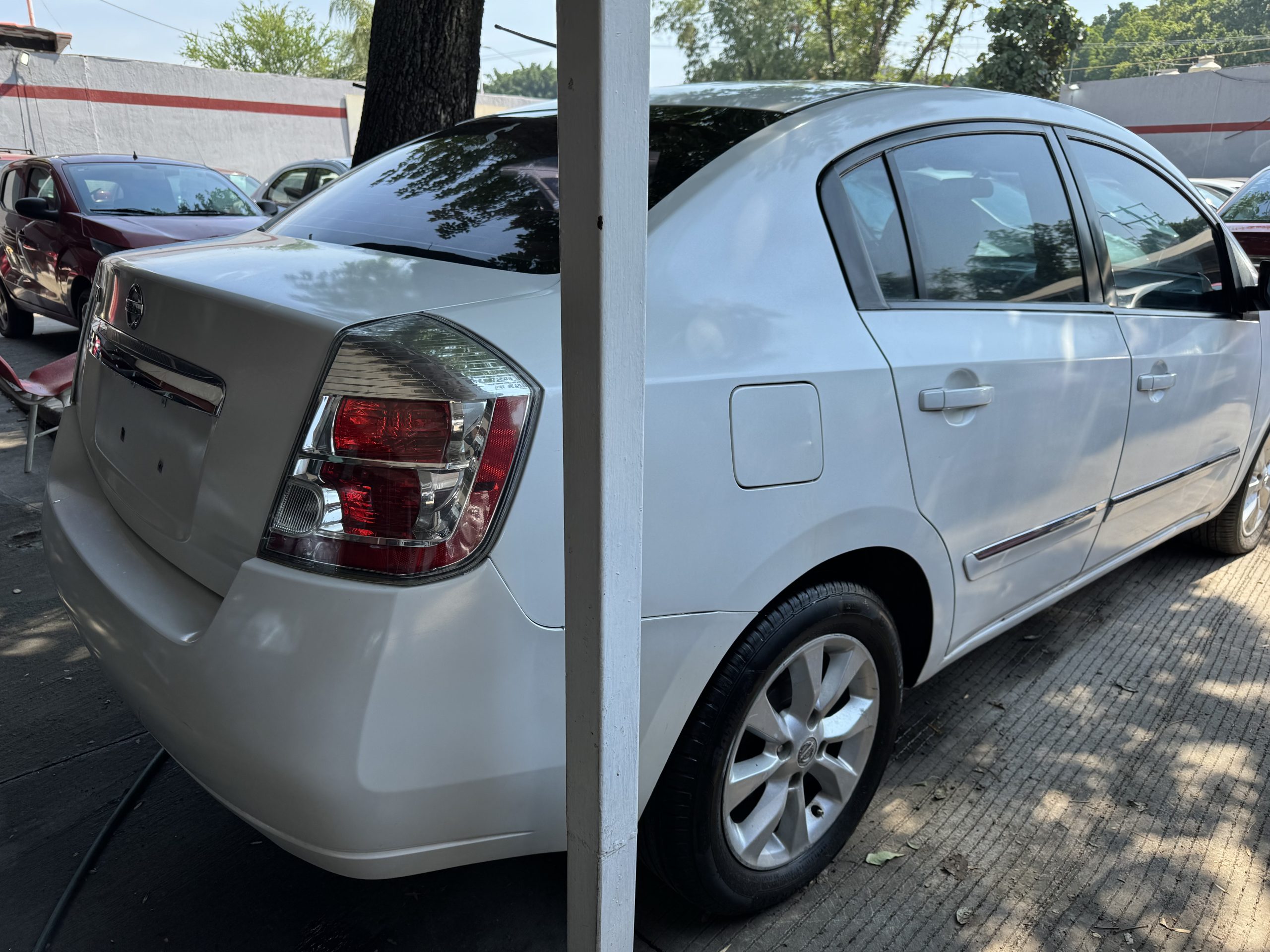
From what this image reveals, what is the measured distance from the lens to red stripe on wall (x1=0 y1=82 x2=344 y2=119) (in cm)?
2347

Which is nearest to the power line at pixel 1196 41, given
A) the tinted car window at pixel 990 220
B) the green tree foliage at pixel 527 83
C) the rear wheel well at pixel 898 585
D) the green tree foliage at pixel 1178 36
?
the green tree foliage at pixel 1178 36

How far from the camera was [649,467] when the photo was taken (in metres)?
Answer: 1.60

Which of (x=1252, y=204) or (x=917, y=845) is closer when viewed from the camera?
(x=917, y=845)

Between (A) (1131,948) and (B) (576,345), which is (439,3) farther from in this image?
(A) (1131,948)

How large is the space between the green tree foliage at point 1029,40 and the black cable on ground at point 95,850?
1337 inches

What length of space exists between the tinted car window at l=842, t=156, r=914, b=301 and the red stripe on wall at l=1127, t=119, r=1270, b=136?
3233 centimetres

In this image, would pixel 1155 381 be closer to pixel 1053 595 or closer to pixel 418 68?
pixel 1053 595

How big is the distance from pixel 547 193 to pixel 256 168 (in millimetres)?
30055

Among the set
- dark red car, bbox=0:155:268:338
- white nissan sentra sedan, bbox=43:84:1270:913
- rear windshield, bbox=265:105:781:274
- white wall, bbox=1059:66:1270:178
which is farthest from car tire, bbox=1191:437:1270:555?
white wall, bbox=1059:66:1270:178

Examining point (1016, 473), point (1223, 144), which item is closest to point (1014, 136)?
point (1016, 473)

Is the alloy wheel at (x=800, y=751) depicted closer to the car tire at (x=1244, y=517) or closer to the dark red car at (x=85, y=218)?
the car tire at (x=1244, y=517)

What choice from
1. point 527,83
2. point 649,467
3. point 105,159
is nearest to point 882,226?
point 649,467

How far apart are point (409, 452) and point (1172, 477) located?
2747mm

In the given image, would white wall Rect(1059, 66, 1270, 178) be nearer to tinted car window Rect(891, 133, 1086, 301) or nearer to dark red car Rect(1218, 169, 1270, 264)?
dark red car Rect(1218, 169, 1270, 264)
